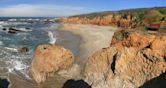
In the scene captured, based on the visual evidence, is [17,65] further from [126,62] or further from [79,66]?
[126,62]

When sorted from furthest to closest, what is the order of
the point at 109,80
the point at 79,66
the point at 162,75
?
the point at 79,66 < the point at 109,80 < the point at 162,75

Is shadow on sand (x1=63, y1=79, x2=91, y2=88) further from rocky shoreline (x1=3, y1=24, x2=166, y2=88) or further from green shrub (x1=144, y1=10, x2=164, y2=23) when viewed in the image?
green shrub (x1=144, y1=10, x2=164, y2=23)

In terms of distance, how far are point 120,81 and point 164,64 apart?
1.79 meters

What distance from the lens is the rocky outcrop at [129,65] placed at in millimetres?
11578

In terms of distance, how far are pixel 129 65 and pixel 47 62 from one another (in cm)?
896

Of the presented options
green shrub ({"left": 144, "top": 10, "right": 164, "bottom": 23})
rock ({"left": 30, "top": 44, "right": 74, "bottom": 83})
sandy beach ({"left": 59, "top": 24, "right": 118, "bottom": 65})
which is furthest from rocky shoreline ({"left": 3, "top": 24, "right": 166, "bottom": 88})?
green shrub ({"left": 144, "top": 10, "right": 164, "bottom": 23})

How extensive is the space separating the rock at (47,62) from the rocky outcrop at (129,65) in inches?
281

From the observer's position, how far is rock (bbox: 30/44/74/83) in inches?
781

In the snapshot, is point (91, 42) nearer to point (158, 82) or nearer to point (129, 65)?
point (129, 65)

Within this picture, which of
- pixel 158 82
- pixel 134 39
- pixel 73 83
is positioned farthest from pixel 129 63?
pixel 73 83

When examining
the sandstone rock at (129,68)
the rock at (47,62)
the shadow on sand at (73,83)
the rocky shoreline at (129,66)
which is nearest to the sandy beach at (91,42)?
the rock at (47,62)

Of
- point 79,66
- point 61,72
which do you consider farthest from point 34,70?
point 79,66

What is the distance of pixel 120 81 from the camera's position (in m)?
12.0

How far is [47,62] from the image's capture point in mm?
20031
